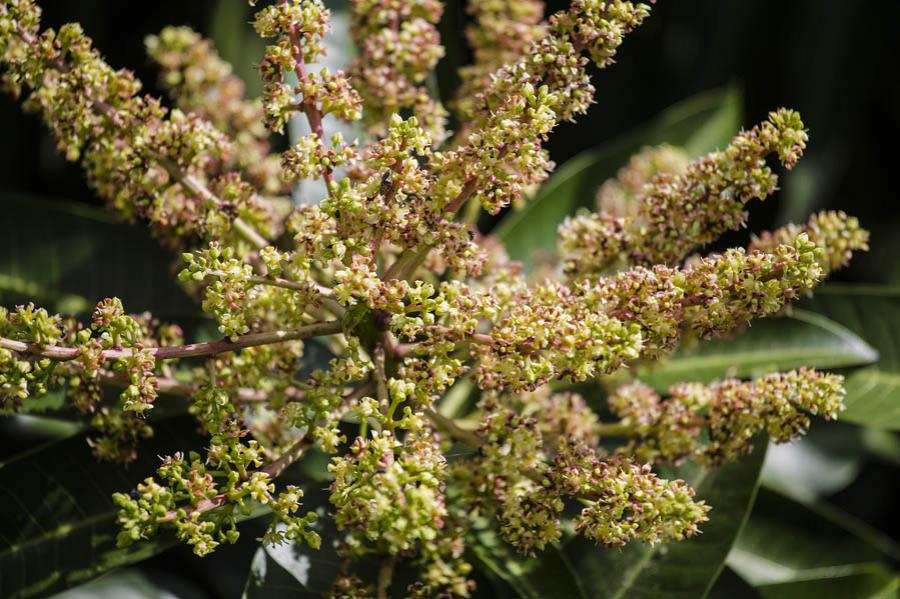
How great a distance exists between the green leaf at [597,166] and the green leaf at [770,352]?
0.46 meters

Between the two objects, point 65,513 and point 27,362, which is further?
point 65,513

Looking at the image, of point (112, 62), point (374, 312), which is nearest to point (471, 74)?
point (374, 312)

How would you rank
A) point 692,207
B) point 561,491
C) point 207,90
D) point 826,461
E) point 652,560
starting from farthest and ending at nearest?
point 826,461 → point 207,90 → point 652,560 → point 692,207 → point 561,491

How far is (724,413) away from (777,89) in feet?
7.82

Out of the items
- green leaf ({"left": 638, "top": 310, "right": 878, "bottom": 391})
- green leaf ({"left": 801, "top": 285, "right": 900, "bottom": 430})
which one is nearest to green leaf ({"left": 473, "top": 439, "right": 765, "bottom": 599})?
green leaf ({"left": 638, "top": 310, "right": 878, "bottom": 391})

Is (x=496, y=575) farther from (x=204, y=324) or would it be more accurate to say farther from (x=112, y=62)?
(x=112, y=62)

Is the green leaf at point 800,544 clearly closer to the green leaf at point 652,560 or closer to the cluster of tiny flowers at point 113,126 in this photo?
the green leaf at point 652,560

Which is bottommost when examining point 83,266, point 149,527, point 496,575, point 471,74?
point 149,527

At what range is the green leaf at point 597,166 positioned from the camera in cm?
249

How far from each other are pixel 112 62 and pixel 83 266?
1.01 meters

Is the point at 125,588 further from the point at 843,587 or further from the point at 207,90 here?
the point at 843,587

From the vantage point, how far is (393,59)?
176cm

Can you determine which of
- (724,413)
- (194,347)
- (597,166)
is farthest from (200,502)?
(597,166)

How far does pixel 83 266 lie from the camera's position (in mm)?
2369
